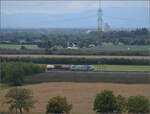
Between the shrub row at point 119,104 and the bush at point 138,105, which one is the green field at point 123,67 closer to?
the shrub row at point 119,104

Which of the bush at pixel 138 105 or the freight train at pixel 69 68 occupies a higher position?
the freight train at pixel 69 68

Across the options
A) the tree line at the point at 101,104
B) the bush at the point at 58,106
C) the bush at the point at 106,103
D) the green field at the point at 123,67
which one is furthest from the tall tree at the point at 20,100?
the green field at the point at 123,67

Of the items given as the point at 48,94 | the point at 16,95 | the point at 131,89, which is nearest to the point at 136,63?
the point at 131,89

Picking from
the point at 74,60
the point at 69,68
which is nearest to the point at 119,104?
the point at 69,68

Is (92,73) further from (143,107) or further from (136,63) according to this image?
(143,107)

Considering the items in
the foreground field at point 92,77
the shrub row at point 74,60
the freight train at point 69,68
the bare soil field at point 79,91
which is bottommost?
the bare soil field at point 79,91

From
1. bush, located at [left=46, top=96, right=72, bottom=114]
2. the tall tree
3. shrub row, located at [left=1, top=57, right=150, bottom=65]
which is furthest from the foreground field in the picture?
bush, located at [left=46, top=96, right=72, bottom=114]
